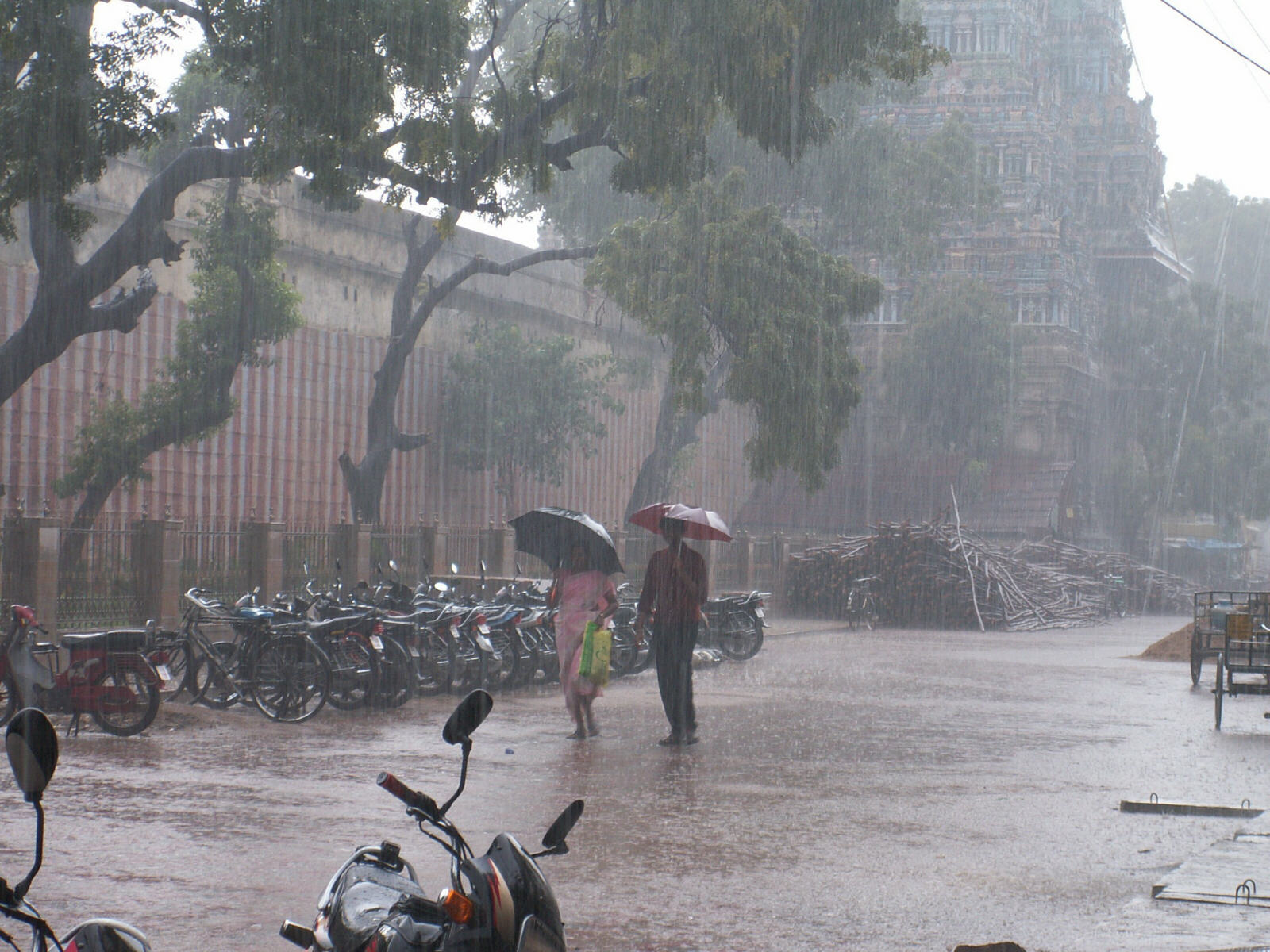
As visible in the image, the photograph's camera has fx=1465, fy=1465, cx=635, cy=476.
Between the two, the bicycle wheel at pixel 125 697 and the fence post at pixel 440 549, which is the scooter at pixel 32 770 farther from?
the fence post at pixel 440 549

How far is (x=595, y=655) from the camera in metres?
11.6

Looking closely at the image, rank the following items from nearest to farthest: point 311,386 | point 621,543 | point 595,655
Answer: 1. point 595,655
2. point 311,386
3. point 621,543

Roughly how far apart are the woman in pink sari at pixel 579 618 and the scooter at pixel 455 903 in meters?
8.01

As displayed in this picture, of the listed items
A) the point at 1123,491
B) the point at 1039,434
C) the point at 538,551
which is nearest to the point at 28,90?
the point at 538,551

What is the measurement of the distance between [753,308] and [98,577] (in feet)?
40.4

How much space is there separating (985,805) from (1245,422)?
47474 millimetres

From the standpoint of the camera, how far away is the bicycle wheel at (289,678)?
1232 cm

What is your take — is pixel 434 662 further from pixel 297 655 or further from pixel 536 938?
pixel 536 938

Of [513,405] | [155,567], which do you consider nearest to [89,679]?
[155,567]

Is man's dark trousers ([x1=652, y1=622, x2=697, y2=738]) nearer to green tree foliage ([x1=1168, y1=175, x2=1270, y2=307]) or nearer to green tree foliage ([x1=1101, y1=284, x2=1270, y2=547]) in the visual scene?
green tree foliage ([x1=1101, y1=284, x2=1270, y2=547])

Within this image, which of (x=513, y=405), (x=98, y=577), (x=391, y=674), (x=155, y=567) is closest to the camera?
(x=391, y=674)

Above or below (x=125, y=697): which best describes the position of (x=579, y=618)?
above

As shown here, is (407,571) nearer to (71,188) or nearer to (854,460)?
(71,188)

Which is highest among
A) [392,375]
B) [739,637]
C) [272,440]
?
[392,375]
